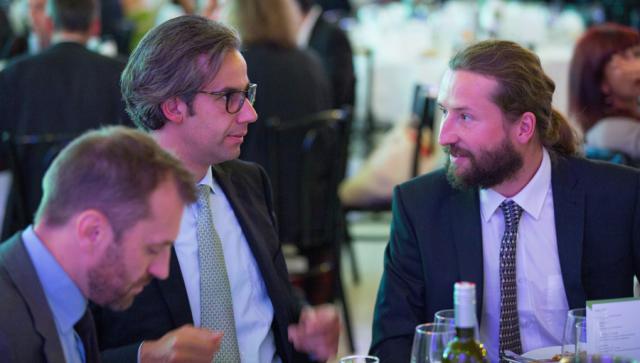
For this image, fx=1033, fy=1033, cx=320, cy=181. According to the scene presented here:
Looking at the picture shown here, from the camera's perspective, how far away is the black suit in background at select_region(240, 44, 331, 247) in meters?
4.24

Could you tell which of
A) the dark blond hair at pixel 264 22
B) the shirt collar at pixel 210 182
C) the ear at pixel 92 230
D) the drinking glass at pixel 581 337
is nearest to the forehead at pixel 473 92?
the shirt collar at pixel 210 182

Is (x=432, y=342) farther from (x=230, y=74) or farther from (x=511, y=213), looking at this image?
(x=230, y=74)

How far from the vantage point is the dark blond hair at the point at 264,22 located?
14.9ft

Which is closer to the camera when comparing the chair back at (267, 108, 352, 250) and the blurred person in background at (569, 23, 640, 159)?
the blurred person in background at (569, 23, 640, 159)

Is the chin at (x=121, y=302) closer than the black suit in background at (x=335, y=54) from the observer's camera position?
Yes

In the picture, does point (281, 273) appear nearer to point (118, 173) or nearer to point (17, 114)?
point (118, 173)

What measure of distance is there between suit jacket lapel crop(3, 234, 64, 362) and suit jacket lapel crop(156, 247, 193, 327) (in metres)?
0.62

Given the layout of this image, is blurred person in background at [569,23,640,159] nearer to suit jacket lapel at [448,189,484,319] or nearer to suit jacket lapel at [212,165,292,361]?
suit jacket lapel at [448,189,484,319]

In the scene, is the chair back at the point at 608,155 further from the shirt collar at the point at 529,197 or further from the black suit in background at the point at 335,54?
the black suit in background at the point at 335,54

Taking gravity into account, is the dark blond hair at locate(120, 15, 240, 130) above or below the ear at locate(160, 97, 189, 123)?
above

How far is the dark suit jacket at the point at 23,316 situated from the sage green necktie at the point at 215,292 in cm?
69

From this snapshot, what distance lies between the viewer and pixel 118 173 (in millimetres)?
1608

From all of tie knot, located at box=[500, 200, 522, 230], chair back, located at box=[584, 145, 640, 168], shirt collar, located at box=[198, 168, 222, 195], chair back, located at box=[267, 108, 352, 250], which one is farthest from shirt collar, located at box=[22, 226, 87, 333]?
chair back, located at box=[267, 108, 352, 250]

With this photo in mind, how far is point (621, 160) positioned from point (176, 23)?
1.55 m
